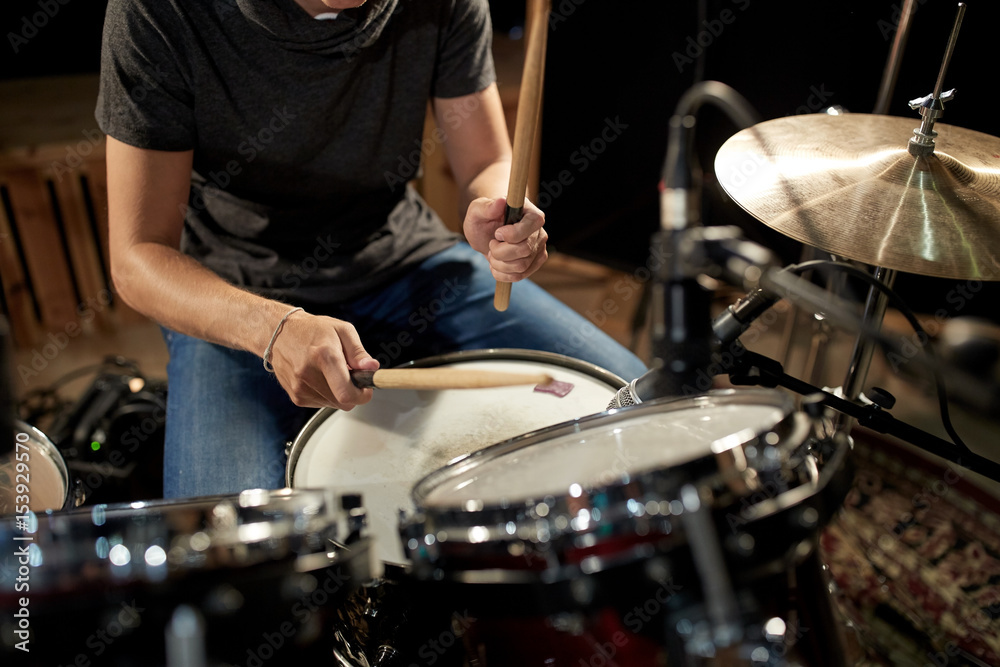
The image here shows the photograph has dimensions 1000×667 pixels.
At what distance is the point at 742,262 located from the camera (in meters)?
0.74

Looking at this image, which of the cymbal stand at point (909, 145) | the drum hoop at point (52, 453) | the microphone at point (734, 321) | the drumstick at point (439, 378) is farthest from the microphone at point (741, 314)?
the drum hoop at point (52, 453)

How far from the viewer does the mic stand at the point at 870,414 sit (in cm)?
88

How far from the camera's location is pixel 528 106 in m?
0.81

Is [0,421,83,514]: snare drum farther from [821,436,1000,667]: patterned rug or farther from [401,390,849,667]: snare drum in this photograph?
[821,436,1000,667]: patterned rug

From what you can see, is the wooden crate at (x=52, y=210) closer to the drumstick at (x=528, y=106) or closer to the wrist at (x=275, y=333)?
the wrist at (x=275, y=333)

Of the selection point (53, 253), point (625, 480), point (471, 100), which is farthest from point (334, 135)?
point (53, 253)

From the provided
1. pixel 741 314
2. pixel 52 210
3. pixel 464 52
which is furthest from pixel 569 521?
pixel 52 210

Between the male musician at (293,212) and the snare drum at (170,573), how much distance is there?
0.86 ft

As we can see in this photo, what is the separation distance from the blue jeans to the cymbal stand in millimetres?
342

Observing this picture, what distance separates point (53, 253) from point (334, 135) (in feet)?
4.00

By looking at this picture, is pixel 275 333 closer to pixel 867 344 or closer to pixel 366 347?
pixel 366 347

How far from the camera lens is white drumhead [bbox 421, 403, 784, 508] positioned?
2.18 feet

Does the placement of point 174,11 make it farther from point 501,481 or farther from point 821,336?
point 821,336

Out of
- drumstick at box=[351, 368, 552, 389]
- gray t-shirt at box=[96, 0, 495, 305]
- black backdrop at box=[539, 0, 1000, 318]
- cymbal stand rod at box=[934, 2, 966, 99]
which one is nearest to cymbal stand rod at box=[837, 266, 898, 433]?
cymbal stand rod at box=[934, 2, 966, 99]
